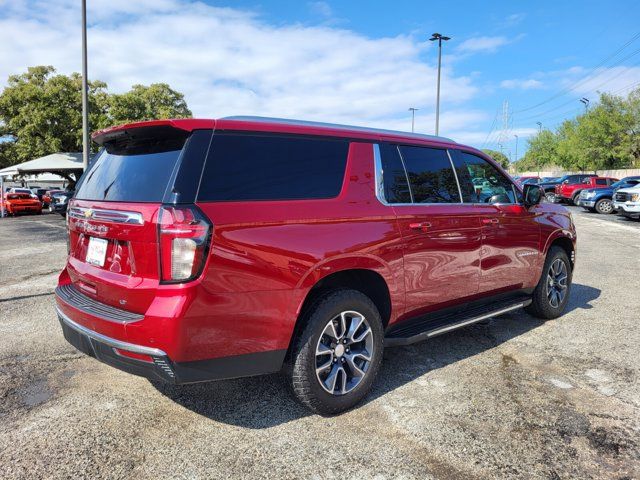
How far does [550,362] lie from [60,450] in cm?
366

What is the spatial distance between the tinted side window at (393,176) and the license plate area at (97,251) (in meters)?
1.87

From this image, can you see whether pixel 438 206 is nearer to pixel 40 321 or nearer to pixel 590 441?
pixel 590 441

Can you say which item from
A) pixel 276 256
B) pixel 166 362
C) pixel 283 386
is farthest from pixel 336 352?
pixel 166 362

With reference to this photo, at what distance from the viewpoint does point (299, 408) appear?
3254mm

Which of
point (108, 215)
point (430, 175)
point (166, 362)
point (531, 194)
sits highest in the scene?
point (430, 175)

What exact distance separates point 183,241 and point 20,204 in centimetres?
2738

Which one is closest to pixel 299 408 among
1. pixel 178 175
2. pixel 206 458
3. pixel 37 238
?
pixel 206 458

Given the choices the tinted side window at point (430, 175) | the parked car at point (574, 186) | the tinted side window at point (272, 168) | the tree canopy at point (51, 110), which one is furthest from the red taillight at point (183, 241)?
the tree canopy at point (51, 110)

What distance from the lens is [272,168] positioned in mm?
2887

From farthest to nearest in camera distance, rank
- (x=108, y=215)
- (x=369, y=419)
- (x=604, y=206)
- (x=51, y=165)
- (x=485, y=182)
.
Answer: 1. (x=51, y=165)
2. (x=604, y=206)
3. (x=485, y=182)
4. (x=369, y=419)
5. (x=108, y=215)

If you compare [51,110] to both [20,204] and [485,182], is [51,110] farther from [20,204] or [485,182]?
[485,182]

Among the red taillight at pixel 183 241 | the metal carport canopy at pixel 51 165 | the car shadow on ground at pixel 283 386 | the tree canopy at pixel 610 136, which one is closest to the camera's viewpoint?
the red taillight at pixel 183 241

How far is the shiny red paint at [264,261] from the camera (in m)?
2.53

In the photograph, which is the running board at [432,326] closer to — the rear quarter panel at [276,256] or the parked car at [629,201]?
the rear quarter panel at [276,256]
